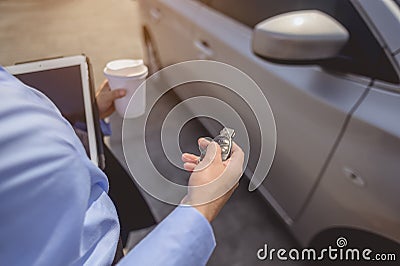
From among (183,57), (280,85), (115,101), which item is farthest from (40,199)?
(183,57)

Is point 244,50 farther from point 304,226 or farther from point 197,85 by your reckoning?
point 304,226

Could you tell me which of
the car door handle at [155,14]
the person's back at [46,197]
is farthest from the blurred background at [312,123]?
the car door handle at [155,14]

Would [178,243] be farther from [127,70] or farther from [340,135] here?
[340,135]

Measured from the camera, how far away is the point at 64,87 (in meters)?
0.96

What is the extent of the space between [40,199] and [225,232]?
1.55 m

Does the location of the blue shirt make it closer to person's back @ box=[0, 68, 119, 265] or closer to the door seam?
person's back @ box=[0, 68, 119, 265]

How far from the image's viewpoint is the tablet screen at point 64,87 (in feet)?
3.02

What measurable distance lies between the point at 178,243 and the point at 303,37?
82 cm

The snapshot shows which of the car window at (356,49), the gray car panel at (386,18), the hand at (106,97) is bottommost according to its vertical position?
the hand at (106,97)

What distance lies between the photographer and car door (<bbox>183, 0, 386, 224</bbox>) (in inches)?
46.9

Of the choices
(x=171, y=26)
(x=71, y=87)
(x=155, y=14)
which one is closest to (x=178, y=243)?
(x=71, y=87)

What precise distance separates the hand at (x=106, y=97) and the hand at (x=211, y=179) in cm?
42

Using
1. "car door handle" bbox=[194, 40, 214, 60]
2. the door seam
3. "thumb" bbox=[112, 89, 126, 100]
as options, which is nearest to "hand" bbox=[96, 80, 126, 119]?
"thumb" bbox=[112, 89, 126, 100]

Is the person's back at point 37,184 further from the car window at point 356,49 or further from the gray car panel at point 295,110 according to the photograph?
the car window at point 356,49
